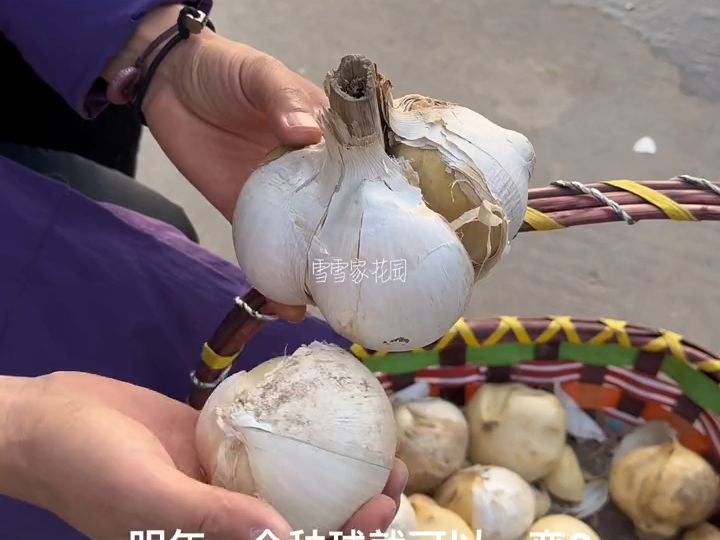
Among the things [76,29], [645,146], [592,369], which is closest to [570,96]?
[645,146]

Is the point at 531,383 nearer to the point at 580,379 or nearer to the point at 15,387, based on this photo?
the point at 580,379

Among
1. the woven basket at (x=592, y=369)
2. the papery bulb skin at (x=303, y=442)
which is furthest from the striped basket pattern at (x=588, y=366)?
the papery bulb skin at (x=303, y=442)

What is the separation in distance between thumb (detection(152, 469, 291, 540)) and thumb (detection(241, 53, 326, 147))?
215 millimetres

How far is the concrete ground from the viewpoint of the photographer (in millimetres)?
1160

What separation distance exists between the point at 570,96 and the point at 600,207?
838 millimetres

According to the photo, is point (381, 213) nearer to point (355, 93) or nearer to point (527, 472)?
point (355, 93)

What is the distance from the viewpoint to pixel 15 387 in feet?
1.50

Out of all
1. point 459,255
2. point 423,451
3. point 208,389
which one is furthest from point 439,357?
point 459,255

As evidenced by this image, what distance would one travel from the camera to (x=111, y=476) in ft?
1.30

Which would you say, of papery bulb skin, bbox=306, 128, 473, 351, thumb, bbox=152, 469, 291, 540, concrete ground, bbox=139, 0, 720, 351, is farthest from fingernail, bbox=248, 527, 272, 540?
concrete ground, bbox=139, 0, 720, 351

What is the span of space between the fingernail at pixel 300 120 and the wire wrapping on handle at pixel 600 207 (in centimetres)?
15

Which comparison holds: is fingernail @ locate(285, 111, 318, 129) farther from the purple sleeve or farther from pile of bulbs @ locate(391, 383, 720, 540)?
pile of bulbs @ locate(391, 383, 720, 540)

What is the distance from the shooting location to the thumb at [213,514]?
1.25ft

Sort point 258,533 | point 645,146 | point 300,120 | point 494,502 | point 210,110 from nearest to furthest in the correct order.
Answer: point 258,533 < point 300,120 < point 210,110 < point 494,502 < point 645,146
